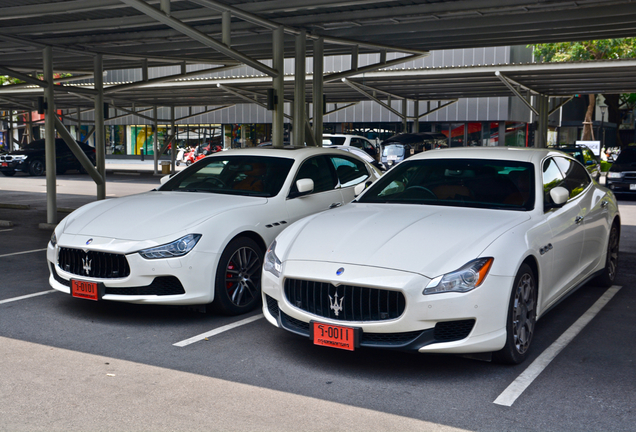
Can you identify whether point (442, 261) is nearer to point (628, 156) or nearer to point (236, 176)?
point (236, 176)

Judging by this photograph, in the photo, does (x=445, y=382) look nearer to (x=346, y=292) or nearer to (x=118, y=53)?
(x=346, y=292)

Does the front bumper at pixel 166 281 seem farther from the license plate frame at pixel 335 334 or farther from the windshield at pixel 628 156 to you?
the windshield at pixel 628 156

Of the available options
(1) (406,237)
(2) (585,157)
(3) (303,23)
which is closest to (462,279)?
(1) (406,237)

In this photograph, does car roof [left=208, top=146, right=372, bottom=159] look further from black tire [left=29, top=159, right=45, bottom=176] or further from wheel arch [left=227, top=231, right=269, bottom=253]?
black tire [left=29, top=159, right=45, bottom=176]

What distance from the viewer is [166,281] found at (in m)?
5.62

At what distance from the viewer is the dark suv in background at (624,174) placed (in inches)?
727

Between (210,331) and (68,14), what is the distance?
24.4ft

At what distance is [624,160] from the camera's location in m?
19.0

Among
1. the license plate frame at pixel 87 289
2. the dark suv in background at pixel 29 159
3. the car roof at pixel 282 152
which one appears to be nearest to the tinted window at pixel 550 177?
the car roof at pixel 282 152

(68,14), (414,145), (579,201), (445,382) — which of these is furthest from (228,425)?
(414,145)

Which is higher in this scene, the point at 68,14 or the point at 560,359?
the point at 68,14

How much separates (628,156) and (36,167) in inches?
888

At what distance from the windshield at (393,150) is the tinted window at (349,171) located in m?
16.4

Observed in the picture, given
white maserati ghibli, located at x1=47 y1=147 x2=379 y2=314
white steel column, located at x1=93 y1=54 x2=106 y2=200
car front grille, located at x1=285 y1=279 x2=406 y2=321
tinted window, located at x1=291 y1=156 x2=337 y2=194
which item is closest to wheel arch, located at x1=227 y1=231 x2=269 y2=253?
white maserati ghibli, located at x1=47 y1=147 x2=379 y2=314
